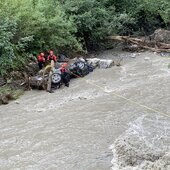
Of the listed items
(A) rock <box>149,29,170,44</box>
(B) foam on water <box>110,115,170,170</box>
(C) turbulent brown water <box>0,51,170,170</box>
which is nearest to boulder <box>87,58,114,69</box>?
(C) turbulent brown water <box>0,51,170,170</box>

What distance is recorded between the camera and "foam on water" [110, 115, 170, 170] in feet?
33.9

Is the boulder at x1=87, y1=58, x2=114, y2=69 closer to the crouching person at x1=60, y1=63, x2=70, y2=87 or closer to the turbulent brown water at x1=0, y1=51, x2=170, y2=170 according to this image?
the turbulent brown water at x1=0, y1=51, x2=170, y2=170

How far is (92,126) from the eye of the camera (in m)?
13.4

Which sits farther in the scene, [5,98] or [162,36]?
[162,36]

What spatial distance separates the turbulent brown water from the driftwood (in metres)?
4.46

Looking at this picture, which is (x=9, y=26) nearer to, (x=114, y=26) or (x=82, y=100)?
(x=82, y=100)

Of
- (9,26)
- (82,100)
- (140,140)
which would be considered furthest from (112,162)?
(9,26)

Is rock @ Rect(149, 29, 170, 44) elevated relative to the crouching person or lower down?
elevated

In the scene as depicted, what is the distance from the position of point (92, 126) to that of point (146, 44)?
13.2 meters

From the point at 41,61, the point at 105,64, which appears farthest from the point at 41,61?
the point at 105,64

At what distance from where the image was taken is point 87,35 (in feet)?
86.1

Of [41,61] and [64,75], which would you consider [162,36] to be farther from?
[64,75]

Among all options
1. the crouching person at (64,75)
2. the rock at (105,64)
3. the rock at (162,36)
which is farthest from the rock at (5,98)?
the rock at (162,36)

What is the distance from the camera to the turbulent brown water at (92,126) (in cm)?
Result: 1098
